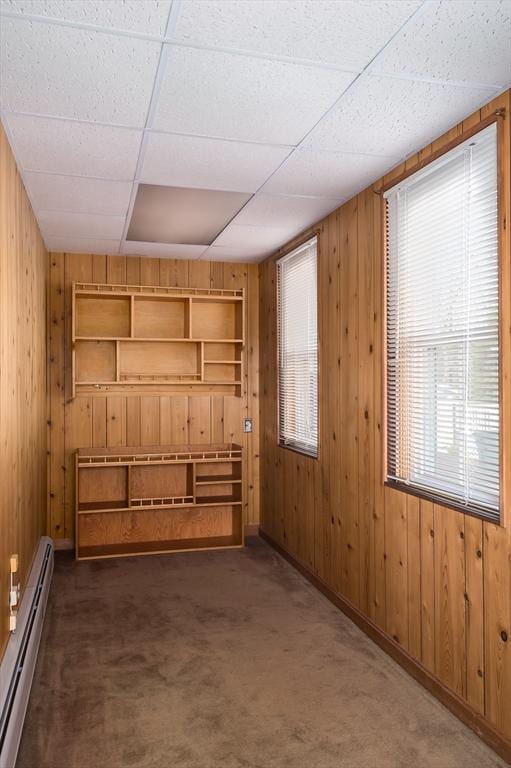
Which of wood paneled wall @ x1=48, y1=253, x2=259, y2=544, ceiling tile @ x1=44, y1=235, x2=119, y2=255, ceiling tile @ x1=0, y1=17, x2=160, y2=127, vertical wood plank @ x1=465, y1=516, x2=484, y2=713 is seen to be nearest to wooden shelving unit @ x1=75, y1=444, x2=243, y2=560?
wood paneled wall @ x1=48, y1=253, x2=259, y2=544

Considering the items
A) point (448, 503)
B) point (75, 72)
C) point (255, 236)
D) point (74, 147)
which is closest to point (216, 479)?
point (255, 236)

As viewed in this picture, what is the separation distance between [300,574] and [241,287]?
2.58 m

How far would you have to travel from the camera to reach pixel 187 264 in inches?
211

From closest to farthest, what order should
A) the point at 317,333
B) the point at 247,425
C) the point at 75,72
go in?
1. the point at 75,72
2. the point at 317,333
3. the point at 247,425

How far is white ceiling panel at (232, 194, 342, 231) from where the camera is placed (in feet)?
11.8

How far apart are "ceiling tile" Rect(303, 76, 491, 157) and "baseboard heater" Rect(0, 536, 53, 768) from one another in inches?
102

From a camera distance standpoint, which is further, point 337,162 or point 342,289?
point 342,289

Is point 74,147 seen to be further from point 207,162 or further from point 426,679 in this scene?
point 426,679

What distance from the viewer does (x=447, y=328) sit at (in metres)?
2.64

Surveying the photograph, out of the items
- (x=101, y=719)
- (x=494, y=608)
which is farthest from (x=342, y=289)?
(x=101, y=719)

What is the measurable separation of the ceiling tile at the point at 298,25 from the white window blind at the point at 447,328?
2.49 feet

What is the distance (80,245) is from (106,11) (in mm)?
3184

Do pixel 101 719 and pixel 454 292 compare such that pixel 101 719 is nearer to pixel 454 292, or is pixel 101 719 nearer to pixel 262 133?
pixel 454 292

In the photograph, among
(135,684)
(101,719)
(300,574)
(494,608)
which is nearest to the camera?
(494,608)
